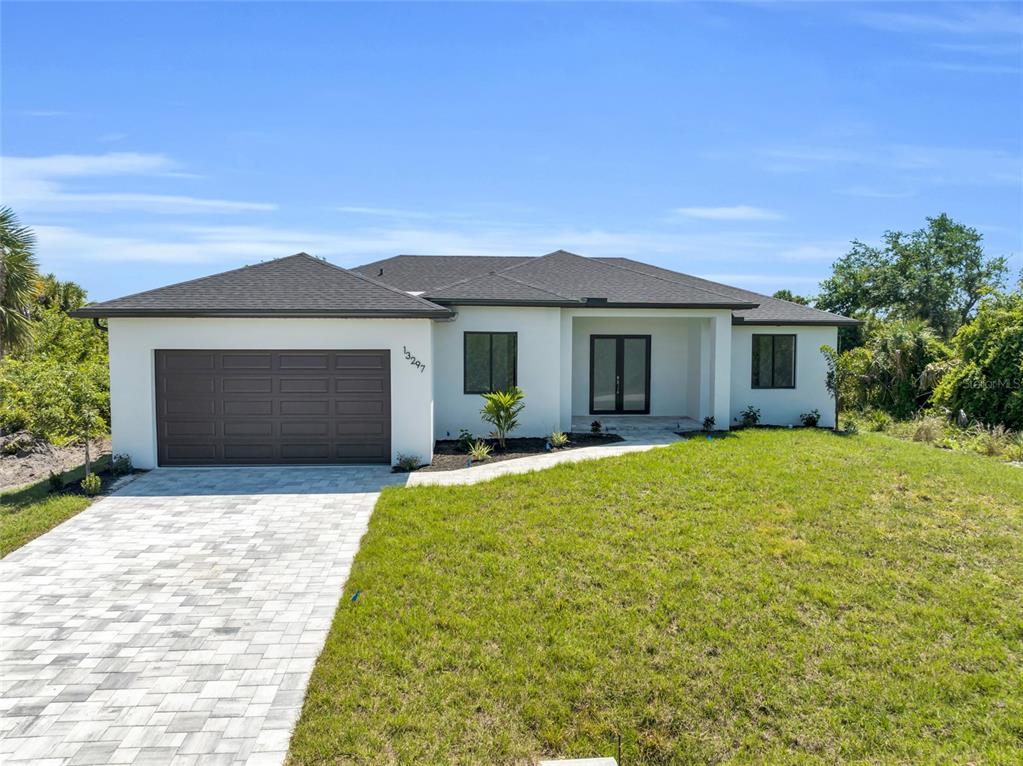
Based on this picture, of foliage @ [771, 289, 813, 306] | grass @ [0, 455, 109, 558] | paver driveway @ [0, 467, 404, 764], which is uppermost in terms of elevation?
foliage @ [771, 289, 813, 306]

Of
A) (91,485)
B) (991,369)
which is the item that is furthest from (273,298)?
(991,369)

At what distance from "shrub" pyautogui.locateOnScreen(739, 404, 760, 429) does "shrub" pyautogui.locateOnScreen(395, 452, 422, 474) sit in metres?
9.26

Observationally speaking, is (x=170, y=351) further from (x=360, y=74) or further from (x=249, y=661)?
(x=249, y=661)

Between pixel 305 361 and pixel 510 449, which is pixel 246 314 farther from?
→ pixel 510 449

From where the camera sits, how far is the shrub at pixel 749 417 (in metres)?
16.6

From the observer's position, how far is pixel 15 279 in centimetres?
1612

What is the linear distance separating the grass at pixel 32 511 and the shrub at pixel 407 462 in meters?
5.18

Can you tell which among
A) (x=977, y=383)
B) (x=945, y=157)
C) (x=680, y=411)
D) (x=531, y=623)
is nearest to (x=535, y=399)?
(x=680, y=411)

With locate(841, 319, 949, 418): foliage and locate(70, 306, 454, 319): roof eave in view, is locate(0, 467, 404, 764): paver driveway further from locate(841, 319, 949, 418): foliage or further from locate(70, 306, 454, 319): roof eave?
locate(841, 319, 949, 418): foliage

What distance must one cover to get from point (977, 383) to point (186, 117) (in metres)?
21.8

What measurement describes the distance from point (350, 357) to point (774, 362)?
469 inches

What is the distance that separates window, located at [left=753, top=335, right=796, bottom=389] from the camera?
682 inches

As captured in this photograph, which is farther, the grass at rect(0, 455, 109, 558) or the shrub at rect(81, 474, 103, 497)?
the shrub at rect(81, 474, 103, 497)

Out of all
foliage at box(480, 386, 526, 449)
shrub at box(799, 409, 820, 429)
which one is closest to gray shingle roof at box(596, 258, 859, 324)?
shrub at box(799, 409, 820, 429)
